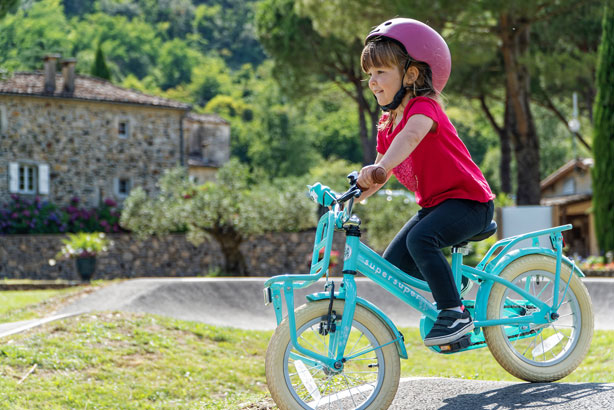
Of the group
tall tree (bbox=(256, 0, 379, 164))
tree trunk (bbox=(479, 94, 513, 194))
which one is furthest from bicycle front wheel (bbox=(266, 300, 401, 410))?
tall tree (bbox=(256, 0, 379, 164))

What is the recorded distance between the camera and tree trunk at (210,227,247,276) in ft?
62.7

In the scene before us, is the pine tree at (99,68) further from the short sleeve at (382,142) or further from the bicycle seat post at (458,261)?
the bicycle seat post at (458,261)

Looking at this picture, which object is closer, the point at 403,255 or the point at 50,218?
the point at 403,255

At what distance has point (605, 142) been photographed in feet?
59.2

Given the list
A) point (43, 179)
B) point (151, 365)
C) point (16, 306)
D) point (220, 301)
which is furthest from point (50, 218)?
point (151, 365)

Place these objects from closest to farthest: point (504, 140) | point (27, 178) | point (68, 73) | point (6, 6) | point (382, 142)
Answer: point (382, 142), point (6, 6), point (504, 140), point (27, 178), point (68, 73)

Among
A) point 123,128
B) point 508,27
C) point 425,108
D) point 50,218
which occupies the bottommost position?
point 50,218

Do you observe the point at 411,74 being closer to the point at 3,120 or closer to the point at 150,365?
the point at 150,365

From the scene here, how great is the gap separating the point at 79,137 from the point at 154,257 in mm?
7750

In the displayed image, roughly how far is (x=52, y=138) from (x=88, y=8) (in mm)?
75991

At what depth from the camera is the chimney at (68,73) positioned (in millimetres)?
30578

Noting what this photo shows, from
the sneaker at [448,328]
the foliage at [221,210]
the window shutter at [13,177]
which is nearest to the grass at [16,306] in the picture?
the foliage at [221,210]

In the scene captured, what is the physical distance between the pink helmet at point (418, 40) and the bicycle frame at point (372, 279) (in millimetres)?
820

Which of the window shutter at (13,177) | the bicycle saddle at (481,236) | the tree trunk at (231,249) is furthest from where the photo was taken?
the window shutter at (13,177)
